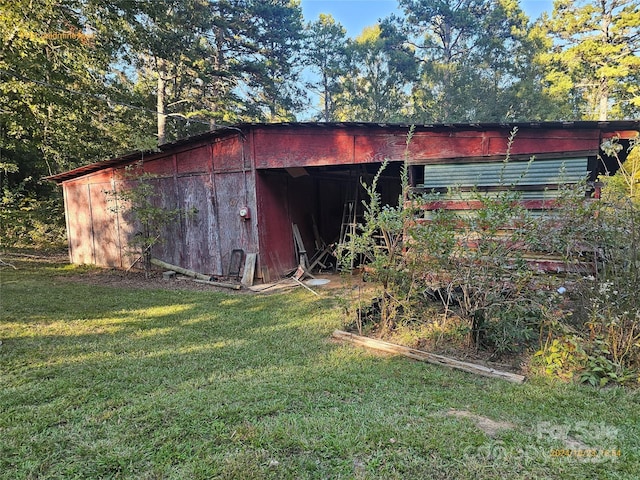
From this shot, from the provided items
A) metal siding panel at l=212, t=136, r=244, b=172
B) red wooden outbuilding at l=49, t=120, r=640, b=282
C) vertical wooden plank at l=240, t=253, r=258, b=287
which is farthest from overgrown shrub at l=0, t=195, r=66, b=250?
vertical wooden plank at l=240, t=253, r=258, b=287

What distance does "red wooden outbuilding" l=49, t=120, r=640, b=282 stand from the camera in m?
5.20

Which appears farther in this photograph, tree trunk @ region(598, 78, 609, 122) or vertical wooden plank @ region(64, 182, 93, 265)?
tree trunk @ region(598, 78, 609, 122)

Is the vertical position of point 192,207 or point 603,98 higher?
point 603,98

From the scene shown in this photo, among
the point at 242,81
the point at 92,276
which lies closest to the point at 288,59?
the point at 242,81

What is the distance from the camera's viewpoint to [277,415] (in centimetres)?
244

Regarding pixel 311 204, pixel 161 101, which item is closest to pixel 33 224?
pixel 161 101

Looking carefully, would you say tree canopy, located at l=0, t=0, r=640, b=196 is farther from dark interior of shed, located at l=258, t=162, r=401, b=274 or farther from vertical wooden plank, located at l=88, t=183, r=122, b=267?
dark interior of shed, located at l=258, t=162, r=401, b=274

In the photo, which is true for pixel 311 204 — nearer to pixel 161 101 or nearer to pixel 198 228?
pixel 198 228

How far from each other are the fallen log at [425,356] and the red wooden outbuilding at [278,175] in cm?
267

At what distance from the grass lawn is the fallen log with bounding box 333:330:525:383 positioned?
13 cm

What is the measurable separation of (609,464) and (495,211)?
1.95 metres

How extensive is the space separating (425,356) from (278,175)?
5.40 m

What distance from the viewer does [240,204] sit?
735 cm

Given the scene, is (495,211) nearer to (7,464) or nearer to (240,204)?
(7,464)
